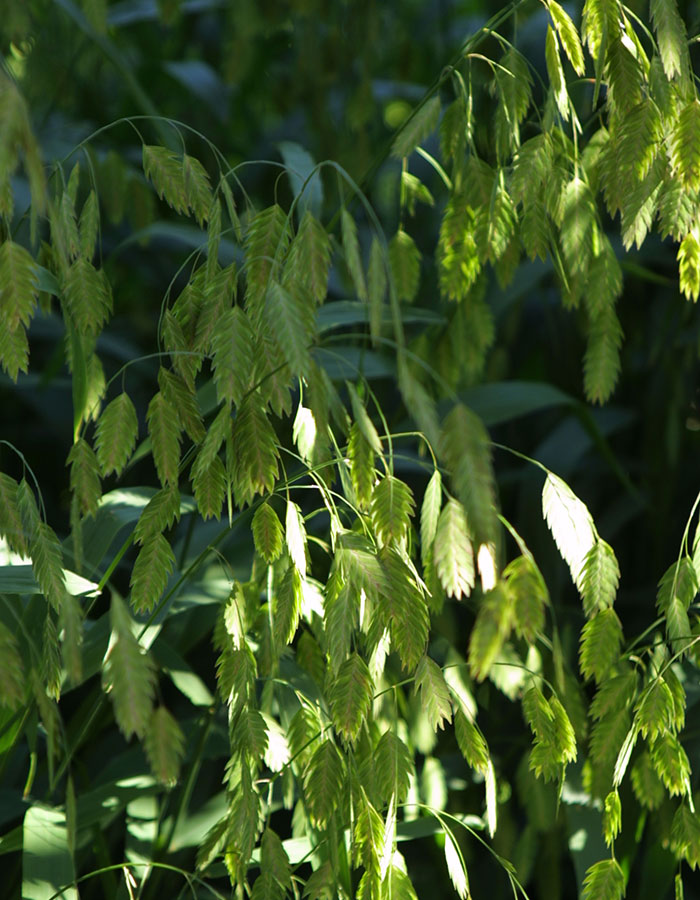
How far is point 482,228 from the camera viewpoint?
65 centimetres

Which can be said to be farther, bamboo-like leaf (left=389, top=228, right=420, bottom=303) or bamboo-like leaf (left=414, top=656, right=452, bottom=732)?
bamboo-like leaf (left=389, top=228, right=420, bottom=303)

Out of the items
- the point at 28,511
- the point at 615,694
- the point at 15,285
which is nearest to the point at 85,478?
the point at 28,511

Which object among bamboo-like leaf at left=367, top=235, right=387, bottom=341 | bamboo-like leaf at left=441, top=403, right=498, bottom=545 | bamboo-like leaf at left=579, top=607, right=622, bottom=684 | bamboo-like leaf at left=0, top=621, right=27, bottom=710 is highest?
bamboo-like leaf at left=367, top=235, right=387, bottom=341

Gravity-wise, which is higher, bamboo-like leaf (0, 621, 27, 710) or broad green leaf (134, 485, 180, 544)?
broad green leaf (134, 485, 180, 544)

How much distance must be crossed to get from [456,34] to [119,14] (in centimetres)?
70

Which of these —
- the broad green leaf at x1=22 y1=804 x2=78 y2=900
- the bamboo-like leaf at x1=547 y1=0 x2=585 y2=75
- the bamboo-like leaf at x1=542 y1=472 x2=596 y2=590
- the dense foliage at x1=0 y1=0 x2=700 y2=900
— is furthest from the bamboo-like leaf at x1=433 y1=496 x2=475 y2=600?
the broad green leaf at x1=22 y1=804 x2=78 y2=900

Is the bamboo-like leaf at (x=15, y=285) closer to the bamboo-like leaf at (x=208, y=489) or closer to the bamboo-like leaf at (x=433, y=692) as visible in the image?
the bamboo-like leaf at (x=208, y=489)

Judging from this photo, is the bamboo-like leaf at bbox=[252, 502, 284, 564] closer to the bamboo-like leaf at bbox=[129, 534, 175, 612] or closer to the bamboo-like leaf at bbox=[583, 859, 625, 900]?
the bamboo-like leaf at bbox=[129, 534, 175, 612]

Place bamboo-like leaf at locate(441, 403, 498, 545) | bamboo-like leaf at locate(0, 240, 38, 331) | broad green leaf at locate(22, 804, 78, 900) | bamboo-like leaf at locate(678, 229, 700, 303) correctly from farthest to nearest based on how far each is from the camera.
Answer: broad green leaf at locate(22, 804, 78, 900)
bamboo-like leaf at locate(678, 229, 700, 303)
bamboo-like leaf at locate(0, 240, 38, 331)
bamboo-like leaf at locate(441, 403, 498, 545)

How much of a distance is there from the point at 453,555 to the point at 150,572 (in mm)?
206

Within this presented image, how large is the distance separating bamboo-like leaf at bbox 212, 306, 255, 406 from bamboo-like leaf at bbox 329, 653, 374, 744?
0.17 meters

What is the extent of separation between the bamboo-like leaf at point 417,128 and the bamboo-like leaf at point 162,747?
0.37 meters

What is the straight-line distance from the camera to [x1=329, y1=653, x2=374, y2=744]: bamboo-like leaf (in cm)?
57

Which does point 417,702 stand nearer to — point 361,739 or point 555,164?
point 361,739
